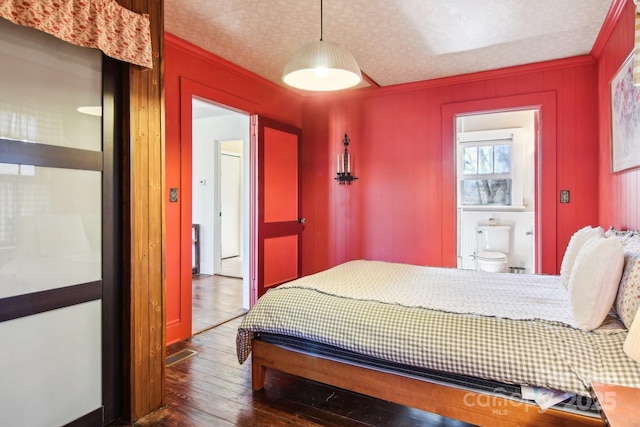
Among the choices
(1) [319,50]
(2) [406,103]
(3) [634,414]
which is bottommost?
(3) [634,414]

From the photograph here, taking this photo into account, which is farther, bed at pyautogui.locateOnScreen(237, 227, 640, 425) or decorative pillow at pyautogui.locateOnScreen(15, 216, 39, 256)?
decorative pillow at pyautogui.locateOnScreen(15, 216, 39, 256)

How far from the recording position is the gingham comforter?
1520 mm

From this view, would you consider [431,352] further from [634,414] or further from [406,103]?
[406,103]

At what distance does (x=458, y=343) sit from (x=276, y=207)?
2842mm

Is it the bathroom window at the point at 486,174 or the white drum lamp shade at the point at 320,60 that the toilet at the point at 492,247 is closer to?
the bathroom window at the point at 486,174

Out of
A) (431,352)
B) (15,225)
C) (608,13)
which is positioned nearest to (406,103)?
(608,13)

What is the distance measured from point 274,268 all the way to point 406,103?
94.6 inches

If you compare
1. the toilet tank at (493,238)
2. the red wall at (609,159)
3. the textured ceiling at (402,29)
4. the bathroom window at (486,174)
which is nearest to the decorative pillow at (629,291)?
the red wall at (609,159)

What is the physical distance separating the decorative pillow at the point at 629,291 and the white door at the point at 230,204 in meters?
6.60

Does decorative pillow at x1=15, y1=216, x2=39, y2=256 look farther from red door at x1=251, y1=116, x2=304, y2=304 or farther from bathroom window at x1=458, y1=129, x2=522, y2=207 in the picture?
bathroom window at x1=458, y1=129, x2=522, y2=207

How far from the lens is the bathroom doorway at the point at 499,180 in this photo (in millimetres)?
4945

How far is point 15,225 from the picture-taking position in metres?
1.66

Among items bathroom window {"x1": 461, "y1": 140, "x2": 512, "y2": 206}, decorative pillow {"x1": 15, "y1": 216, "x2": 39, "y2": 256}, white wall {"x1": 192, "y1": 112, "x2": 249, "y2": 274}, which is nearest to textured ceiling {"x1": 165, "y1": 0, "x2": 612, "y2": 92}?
decorative pillow {"x1": 15, "y1": 216, "x2": 39, "y2": 256}

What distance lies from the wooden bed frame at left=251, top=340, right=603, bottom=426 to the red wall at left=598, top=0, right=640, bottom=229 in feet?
4.86
